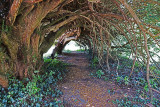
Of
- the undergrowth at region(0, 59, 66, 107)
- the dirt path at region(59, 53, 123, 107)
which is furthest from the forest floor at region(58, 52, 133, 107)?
the undergrowth at region(0, 59, 66, 107)

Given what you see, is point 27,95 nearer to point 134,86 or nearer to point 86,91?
point 86,91

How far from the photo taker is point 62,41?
9789 millimetres

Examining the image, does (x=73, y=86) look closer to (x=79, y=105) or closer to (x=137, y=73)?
(x=79, y=105)

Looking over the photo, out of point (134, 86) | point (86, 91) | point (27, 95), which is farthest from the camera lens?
point (134, 86)

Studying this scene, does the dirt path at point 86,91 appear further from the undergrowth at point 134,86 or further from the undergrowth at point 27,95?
the undergrowth at point 27,95

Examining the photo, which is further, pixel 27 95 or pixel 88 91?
pixel 88 91

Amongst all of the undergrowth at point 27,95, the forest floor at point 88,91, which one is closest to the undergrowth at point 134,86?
the forest floor at point 88,91

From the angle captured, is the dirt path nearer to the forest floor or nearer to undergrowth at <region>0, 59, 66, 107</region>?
the forest floor

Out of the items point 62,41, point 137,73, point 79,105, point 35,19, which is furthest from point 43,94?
point 62,41

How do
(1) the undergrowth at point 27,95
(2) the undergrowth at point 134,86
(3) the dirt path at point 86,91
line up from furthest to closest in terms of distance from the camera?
(2) the undergrowth at point 134,86 < (3) the dirt path at point 86,91 < (1) the undergrowth at point 27,95

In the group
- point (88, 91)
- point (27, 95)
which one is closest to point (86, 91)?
point (88, 91)

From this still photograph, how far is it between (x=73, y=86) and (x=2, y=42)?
248 centimetres

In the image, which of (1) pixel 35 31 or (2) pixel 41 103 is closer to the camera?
(2) pixel 41 103

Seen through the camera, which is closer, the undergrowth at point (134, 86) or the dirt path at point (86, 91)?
the dirt path at point (86, 91)
